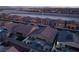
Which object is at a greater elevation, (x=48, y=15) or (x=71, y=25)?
(x=48, y=15)

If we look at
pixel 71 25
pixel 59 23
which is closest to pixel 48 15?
pixel 59 23

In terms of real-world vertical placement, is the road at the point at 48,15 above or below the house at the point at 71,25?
above

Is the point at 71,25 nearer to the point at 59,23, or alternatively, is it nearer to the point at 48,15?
the point at 59,23

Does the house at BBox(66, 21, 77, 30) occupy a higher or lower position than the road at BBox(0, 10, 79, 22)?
lower

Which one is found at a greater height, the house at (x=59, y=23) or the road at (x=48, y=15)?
the road at (x=48, y=15)

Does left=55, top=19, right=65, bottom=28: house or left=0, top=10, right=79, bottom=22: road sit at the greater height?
left=0, top=10, right=79, bottom=22: road

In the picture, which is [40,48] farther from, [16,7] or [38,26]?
[16,7]
